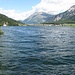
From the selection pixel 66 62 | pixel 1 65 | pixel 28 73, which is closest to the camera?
pixel 28 73

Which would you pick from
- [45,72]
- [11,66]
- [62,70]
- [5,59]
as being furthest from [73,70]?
[5,59]

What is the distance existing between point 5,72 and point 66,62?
45.7ft

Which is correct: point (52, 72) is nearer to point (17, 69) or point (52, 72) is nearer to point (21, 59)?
point (17, 69)

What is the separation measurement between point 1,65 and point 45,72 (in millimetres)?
9102

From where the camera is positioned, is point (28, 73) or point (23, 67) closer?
point (28, 73)

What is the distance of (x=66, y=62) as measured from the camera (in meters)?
43.3

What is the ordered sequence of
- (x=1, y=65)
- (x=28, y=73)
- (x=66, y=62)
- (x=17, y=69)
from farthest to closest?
(x=66, y=62) → (x=1, y=65) → (x=17, y=69) → (x=28, y=73)

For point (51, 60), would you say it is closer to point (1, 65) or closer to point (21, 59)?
point (21, 59)

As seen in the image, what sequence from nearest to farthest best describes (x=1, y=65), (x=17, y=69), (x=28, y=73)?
Result: (x=28, y=73), (x=17, y=69), (x=1, y=65)

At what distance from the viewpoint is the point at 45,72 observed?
3550 centimetres

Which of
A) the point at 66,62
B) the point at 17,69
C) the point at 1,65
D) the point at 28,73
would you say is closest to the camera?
the point at 28,73

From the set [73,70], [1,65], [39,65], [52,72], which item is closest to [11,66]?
[1,65]

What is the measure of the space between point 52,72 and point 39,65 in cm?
554

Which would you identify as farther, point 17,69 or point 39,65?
point 39,65
